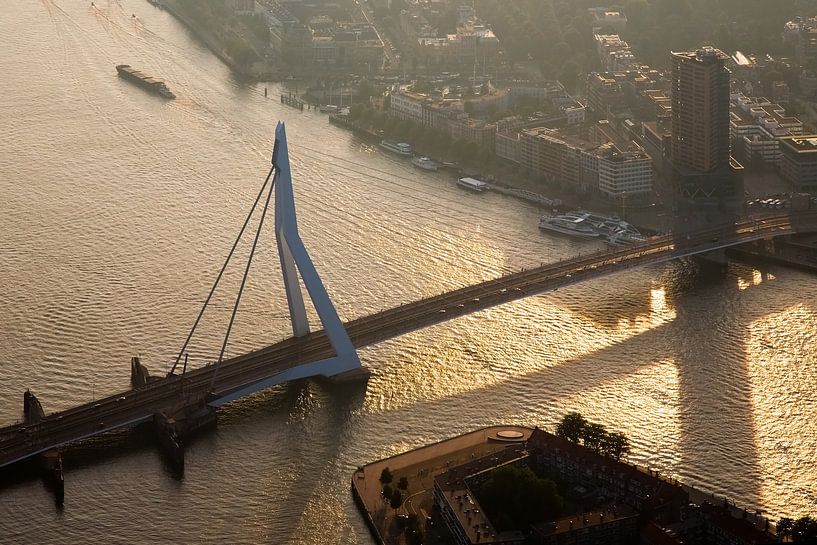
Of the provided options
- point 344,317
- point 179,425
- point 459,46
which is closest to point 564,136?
point 459,46

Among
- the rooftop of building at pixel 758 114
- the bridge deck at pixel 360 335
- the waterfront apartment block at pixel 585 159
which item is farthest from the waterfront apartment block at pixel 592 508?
the rooftop of building at pixel 758 114

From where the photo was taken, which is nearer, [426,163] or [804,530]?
[804,530]

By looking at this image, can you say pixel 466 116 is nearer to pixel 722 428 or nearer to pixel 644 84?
pixel 644 84

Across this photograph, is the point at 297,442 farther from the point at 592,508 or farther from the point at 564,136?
the point at 564,136

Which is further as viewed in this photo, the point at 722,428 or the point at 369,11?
the point at 369,11

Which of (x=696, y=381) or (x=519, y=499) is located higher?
(x=696, y=381)

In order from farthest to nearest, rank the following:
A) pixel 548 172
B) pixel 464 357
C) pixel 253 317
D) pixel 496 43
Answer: pixel 496 43, pixel 548 172, pixel 253 317, pixel 464 357

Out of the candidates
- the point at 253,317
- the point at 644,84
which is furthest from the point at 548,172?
the point at 253,317
